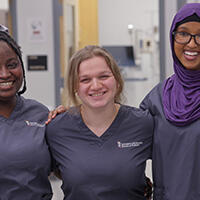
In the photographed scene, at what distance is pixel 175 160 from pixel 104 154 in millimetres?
296

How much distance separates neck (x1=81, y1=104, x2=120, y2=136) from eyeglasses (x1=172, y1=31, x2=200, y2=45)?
1.35 ft

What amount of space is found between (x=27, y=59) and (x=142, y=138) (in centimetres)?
238

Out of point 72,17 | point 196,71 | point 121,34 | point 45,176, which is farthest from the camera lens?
point 121,34

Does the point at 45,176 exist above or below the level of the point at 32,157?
below

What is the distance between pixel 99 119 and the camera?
1602mm

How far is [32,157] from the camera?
59.2 inches

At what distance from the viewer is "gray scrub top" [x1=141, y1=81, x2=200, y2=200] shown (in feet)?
4.75

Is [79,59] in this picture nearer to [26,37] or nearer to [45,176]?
[45,176]

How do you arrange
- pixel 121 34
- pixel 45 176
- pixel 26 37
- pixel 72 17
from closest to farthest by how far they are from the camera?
1. pixel 45 176
2. pixel 26 37
3. pixel 72 17
4. pixel 121 34

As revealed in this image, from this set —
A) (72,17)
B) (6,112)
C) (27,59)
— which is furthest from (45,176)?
(72,17)

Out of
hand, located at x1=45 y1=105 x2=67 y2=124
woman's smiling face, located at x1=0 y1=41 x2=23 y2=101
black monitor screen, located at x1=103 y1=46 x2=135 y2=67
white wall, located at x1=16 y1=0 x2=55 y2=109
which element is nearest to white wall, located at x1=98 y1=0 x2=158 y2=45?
black monitor screen, located at x1=103 y1=46 x2=135 y2=67

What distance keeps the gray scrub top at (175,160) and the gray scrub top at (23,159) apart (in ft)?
1.59

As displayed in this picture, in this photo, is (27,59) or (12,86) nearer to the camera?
(12,86)

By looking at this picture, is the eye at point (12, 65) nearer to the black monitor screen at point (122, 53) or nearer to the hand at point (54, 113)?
the hand at point (54, 113)
